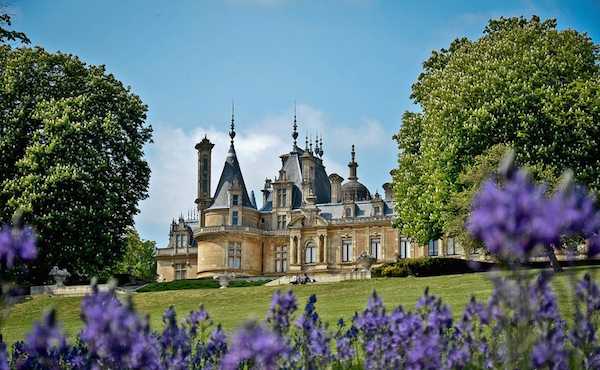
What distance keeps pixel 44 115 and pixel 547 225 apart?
37.9m

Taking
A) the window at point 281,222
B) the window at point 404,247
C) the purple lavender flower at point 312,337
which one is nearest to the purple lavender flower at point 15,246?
the purple lavender flower at point 312,337

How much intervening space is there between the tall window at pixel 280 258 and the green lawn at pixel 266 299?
35.7 meters

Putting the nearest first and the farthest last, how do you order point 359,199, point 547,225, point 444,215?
point 547,225, point 444,215, point 359,199

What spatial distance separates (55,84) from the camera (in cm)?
4241

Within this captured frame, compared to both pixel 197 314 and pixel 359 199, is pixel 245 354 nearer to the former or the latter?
pixel 197 314

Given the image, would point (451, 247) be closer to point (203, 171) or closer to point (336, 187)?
point (336, 187)

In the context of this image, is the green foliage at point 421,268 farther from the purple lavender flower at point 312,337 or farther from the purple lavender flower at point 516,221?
the purple lavender flower at point 516,221

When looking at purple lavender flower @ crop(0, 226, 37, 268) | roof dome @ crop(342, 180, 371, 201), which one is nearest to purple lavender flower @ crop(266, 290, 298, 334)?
purple lavender flower @ crop(0, 226, 37, 268)

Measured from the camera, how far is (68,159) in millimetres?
39656

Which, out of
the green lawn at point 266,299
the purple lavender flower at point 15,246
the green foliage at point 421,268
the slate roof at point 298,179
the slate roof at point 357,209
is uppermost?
the slate roof at point 298,179

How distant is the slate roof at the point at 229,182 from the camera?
74500mm

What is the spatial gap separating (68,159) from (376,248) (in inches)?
1433

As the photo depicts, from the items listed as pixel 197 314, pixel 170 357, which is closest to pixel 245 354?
pixel 170 357

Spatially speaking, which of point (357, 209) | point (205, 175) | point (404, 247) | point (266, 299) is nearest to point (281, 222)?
point (357, 209)
